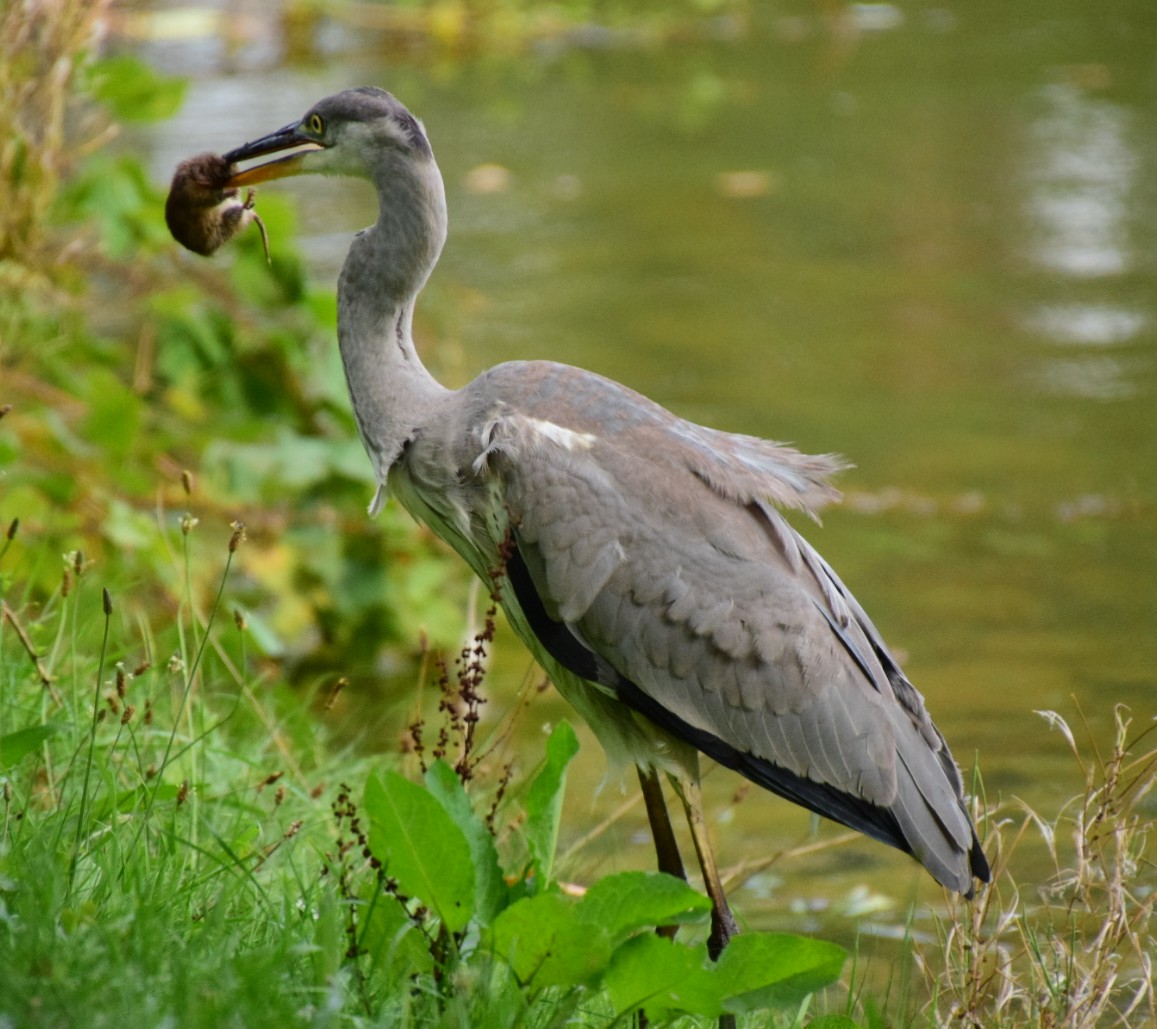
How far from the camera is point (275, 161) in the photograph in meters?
3.66

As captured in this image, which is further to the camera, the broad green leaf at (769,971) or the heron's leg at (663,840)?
the heron's leg at (663,840)

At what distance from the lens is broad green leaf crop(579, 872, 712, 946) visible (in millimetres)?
2705

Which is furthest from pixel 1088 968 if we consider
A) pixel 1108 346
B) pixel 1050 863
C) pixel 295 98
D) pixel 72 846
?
pixel 295 98

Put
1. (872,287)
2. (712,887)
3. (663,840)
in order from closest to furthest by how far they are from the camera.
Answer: (712,887), (663,840), (872,287)

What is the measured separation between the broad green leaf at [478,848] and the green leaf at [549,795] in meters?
0.21

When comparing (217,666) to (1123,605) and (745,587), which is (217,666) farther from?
(1123,605)

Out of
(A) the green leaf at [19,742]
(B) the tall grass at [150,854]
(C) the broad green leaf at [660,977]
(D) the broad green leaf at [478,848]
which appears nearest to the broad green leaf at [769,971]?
(C) the broad green leaf at [660,977]

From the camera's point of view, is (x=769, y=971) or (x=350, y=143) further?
(x=350, y=143)

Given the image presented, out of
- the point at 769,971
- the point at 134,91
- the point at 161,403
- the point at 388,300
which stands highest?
the point at 134,91

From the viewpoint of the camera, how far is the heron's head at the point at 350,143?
359 centimetres

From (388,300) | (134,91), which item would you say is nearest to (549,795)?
(388,300)

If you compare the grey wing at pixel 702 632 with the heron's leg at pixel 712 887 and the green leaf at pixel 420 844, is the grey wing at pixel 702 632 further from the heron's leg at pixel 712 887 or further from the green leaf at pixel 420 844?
the green leaf at pixel 420 844

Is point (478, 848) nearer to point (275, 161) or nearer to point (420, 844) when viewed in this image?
point (420, 844)

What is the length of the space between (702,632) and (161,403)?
9.27 ft
